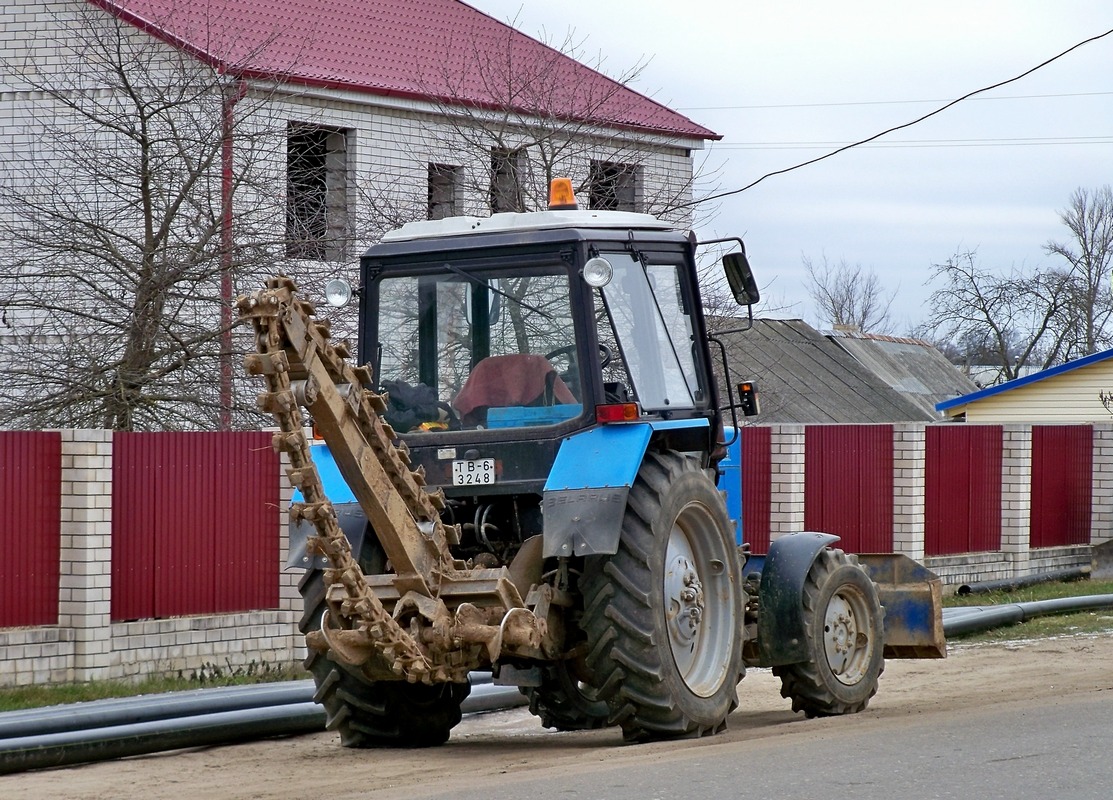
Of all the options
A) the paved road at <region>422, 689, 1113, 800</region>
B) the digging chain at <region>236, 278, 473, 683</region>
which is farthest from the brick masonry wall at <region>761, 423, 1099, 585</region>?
the digging chain at <region>236, 278, 473, 683</region>

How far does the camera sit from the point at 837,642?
31.3 ft

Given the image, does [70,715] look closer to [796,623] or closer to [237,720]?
[237,720]

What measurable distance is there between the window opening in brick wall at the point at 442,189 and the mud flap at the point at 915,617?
12.8 m

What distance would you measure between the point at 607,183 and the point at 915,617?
45.3 feet

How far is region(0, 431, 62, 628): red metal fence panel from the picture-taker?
11.7 meters

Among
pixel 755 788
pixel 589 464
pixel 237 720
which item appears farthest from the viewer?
pixel 237 720

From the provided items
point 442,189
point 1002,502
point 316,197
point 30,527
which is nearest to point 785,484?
point 1002,502

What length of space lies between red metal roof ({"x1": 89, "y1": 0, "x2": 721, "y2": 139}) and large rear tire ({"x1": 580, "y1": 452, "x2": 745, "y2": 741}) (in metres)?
12.0

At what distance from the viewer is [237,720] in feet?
29.9

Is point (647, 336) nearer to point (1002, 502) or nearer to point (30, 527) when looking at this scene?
point (30, 527)

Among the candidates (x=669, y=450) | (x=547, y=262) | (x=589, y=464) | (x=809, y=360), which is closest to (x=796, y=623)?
(x=669, y=450)

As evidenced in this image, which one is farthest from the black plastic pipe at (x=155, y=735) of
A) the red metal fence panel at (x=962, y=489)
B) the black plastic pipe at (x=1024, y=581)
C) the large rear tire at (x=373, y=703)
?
the red metal fence panel at (x=962, y=489)

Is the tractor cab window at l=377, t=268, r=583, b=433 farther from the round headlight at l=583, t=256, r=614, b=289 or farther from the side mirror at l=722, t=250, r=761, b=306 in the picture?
the side mirror at l=722, t=250, r=761, b=306

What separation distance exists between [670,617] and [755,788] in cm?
185
